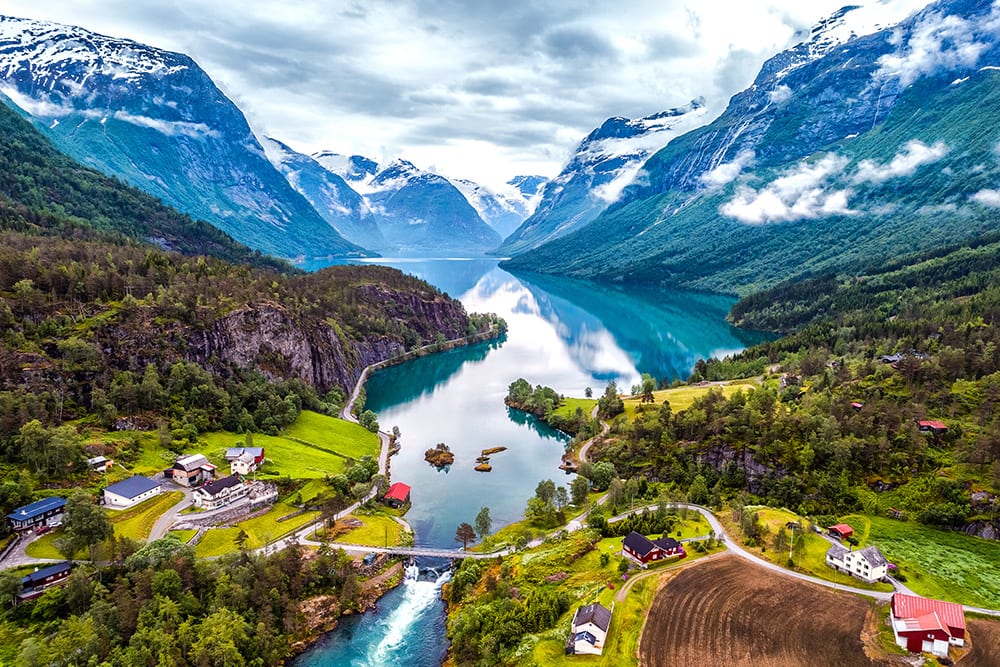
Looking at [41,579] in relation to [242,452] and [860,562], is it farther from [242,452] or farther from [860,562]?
[860,562]

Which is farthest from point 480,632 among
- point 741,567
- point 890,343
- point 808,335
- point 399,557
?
point 808,335

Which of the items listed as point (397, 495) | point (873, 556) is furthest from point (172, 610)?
point (873, 556)

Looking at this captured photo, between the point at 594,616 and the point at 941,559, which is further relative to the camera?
the point at 941,559

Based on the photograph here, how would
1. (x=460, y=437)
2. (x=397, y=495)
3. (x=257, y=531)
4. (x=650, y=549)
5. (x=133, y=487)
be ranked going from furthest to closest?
(x=460, y=437), (x=397, y=495), (x=133, y=487), (x=257, y=531), (x=650, y=549)

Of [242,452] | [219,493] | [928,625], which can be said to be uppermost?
[242,452]

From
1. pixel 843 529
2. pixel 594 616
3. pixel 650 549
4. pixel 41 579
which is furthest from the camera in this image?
pixel 843 529

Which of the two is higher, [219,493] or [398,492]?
[219,493]

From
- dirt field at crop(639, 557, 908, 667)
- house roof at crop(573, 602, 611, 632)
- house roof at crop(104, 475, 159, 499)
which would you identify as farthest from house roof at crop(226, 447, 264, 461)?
dirt field at crop(639, 557, 908, 667)

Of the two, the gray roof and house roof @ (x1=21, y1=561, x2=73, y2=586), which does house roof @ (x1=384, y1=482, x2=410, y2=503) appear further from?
the gray roof
